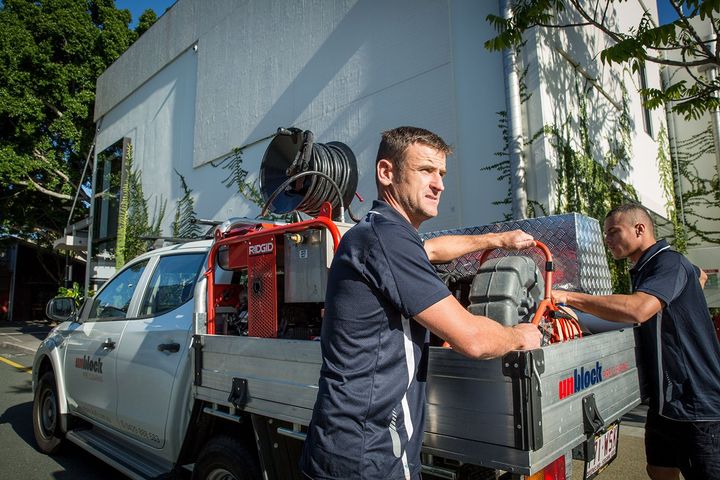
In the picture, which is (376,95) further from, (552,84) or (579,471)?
(579,471)

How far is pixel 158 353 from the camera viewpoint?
3340 millimetres

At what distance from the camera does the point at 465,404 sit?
1714 mm

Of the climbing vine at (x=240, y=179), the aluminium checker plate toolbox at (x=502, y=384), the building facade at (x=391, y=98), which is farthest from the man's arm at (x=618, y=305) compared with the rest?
the climbing vine at (x=240, y=179)

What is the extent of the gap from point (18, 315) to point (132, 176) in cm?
2124

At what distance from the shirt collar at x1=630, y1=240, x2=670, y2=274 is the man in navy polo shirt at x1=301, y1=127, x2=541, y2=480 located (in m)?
1.45

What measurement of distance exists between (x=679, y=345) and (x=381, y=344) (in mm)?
1921

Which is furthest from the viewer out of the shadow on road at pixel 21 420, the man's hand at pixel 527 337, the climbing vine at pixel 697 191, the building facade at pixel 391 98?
the climbing vine at pixel 697 191

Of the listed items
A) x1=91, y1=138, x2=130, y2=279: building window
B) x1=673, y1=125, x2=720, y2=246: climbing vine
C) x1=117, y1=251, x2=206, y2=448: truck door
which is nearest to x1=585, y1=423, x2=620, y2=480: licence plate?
x1=117, y1=251, x2=206, y2=448: truck door

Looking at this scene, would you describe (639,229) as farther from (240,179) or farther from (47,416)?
(240,179)

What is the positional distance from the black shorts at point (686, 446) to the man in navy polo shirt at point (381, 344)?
1.53 meters

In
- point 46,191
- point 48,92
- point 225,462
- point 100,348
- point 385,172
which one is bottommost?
point 225,462

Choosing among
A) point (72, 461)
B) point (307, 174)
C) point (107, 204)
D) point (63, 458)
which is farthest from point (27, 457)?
point (107, 204)

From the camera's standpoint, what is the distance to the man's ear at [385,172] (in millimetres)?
1801

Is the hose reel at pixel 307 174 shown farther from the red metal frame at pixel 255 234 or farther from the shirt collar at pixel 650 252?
the shirt collar at pixel 650 252
